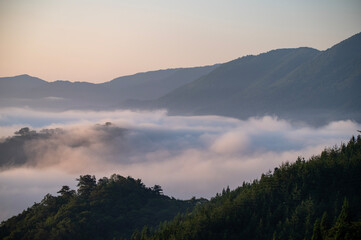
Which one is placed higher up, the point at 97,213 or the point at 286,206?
the point at 97,213

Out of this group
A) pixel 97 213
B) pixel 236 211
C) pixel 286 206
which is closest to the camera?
pixel 286 206

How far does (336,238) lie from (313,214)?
14145 mm

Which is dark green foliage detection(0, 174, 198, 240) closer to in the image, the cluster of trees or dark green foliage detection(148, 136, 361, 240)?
the cluster of trees

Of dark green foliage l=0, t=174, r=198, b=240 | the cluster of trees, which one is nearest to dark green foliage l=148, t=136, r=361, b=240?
the cluster of trees

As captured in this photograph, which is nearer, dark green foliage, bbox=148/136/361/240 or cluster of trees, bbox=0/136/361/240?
cluster of trees, bbox=0/136/361/240

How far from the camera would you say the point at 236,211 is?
66.1 meters

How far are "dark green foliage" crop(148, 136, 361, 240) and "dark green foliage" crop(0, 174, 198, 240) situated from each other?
15962 millimetres

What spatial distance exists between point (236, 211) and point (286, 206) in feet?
20.1

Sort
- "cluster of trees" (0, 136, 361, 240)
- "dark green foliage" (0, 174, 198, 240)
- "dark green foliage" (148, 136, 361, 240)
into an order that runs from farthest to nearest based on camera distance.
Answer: "dark green foliage" (0, 174, 198, 240), "dark green foliage" (148, 136, 361, 240), "cluster of trees" (0, 136, 361, 240)

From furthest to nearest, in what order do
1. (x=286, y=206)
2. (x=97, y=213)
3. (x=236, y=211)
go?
(x=97, y=213)
(x=236, y=211)
(x=286, y=206)

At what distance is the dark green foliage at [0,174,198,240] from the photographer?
8056cm

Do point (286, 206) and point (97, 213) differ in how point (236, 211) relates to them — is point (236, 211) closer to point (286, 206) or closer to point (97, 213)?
point (286, 206)

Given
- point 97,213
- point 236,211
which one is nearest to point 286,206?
point 236,211

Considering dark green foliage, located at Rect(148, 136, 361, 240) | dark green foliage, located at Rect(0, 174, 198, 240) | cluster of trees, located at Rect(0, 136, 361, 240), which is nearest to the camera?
cluster of trees, located at Rect(0, 136, 361, 240)
